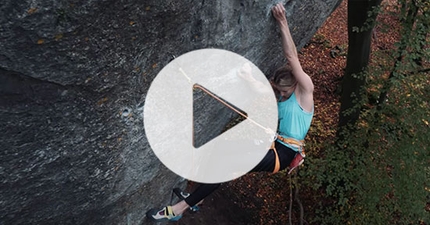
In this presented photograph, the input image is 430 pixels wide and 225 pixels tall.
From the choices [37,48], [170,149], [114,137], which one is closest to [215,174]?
[170,149]

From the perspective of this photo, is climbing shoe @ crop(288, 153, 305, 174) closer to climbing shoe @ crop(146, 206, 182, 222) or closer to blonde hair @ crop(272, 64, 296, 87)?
blonde hair @ crop(272, 64, 296, 87)

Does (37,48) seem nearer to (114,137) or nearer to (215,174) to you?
(114,137)

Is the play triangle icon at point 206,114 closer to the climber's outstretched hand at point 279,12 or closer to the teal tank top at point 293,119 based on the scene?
the teal tank top at point 293,119

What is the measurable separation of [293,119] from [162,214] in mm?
1985

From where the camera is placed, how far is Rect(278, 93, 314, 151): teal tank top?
464 centimetres

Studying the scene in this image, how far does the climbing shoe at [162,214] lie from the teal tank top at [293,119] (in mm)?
1670

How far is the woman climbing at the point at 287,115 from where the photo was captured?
4.56m

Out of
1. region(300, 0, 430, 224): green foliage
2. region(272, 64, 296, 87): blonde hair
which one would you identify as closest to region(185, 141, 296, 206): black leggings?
region(272, 64, 296, 87): blonde hair

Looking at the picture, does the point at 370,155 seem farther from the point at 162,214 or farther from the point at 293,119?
the point at 162,214

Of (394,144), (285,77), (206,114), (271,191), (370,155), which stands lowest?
(271,191)

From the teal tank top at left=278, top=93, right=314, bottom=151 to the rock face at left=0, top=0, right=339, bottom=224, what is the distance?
32.1 inches
